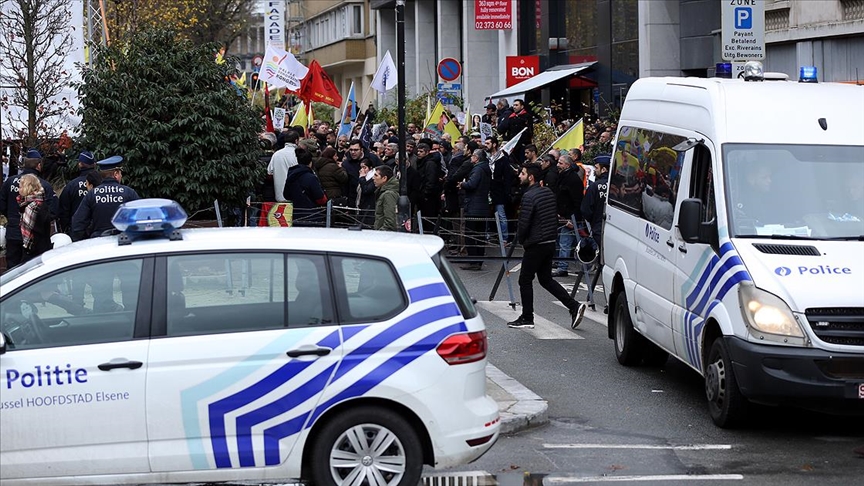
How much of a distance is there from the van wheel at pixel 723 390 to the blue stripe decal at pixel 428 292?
8.79 ft

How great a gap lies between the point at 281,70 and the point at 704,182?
18.1m

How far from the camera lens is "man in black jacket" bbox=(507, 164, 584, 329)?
45.2 feet

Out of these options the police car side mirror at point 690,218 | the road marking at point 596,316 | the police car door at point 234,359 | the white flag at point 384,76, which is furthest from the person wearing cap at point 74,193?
the white flag at point 384,76

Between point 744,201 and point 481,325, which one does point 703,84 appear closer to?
point 744,201

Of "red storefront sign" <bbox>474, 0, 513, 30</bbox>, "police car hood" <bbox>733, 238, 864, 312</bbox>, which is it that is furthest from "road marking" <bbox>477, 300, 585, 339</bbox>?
"red storefront sign" <bbox>474, 0, 513, 30</bbox>

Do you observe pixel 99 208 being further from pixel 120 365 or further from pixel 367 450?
pixel 367 450

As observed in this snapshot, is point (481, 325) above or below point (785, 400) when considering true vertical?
above

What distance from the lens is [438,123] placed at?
2769 centimetres

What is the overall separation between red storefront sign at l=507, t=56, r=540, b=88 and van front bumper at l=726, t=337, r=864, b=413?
28.4 meters

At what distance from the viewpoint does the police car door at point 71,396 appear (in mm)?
6578

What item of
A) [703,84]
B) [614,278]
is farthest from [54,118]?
[703,84]

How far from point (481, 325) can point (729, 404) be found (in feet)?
8.45

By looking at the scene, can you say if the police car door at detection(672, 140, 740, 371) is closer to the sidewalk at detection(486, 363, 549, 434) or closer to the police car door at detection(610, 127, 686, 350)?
the police car door at detection(610, 127, 686, 350)

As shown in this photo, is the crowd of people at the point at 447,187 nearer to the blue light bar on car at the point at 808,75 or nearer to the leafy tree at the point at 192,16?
the blue light bar on car at the point at 808,75
